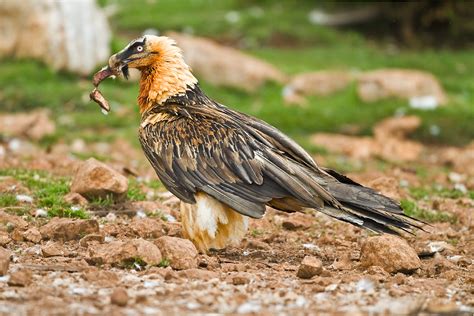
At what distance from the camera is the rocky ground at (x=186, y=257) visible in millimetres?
6164

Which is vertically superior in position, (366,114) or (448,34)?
(448,34)

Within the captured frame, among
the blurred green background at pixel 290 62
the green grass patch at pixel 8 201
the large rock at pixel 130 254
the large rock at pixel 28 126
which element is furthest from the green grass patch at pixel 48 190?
the blurred green background at pixel 290 62

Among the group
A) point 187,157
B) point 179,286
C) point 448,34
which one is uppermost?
point 448,34

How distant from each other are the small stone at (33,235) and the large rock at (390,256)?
260 centimetres

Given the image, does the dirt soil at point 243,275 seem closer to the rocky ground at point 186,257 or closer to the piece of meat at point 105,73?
the rocky ground at point 186,257

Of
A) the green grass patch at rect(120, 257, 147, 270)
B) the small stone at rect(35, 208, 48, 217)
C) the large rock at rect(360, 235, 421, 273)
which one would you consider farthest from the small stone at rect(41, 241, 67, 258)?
the large rock at rect(360, 235, 421, 273)

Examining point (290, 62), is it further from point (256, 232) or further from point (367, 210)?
point (367, 210)

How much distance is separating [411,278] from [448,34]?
55.9 ft

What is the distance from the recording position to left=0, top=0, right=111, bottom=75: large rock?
58.4 ft

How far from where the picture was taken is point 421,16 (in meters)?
23.0

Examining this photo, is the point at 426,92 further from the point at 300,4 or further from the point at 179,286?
the point at 179,286

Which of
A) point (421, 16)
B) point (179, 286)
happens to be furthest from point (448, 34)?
point (179, 286)

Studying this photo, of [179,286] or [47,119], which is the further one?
[47,119]

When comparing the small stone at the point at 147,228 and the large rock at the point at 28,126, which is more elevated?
the large rock at the point at 28,126
